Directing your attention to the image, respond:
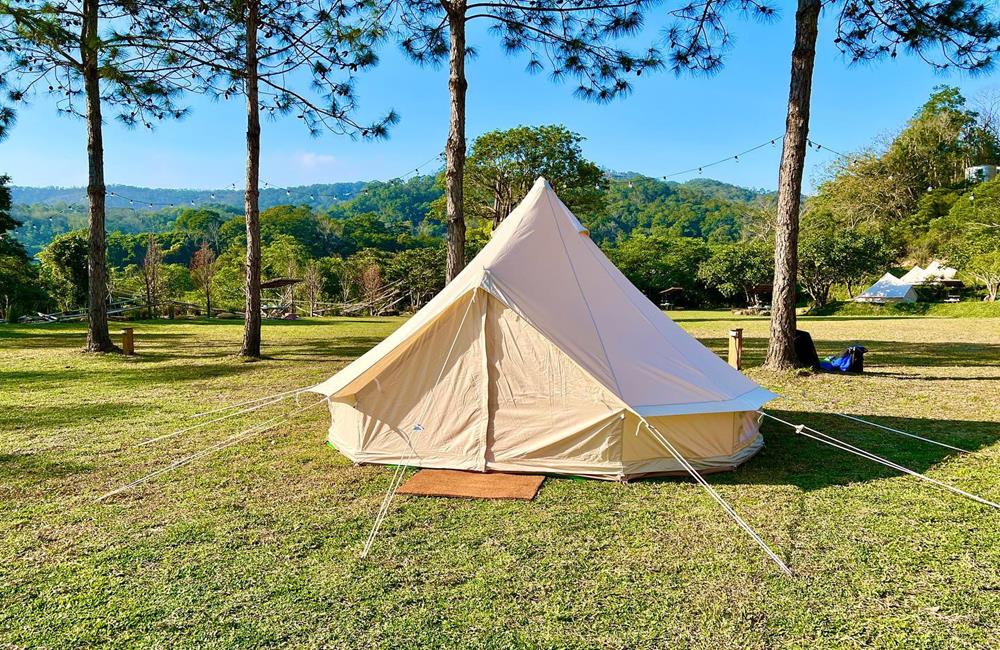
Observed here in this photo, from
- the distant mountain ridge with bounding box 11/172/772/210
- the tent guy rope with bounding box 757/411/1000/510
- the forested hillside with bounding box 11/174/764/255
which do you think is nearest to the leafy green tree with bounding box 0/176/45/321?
the forested hillside with bounding box 11/174/764/255

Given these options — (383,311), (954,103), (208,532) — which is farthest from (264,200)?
(208,532)

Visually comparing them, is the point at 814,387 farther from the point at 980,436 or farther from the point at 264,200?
the point at 264,200

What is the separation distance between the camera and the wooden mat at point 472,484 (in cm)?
426

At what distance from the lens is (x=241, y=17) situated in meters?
11.9

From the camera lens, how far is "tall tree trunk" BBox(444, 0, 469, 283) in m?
9.16

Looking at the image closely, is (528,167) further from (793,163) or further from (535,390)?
(535,390)

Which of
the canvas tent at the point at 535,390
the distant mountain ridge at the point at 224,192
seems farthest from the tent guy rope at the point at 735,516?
the distant mountain ridge at the point at 224,192

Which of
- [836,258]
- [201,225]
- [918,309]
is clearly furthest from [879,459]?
[201,225]

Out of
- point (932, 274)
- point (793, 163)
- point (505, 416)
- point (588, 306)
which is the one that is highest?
point (793, 163)

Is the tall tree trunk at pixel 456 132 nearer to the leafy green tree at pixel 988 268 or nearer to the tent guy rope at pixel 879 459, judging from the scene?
the tent guy rope at pixel 879 459

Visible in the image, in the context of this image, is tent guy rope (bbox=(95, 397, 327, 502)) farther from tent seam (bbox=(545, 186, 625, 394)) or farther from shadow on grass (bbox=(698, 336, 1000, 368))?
shadow on grass (bbox=(698, 336, 1000, 368))

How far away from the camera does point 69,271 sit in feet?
90.5

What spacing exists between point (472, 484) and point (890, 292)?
37.6 meters

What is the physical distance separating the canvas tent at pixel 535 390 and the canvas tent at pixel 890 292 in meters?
34.8
